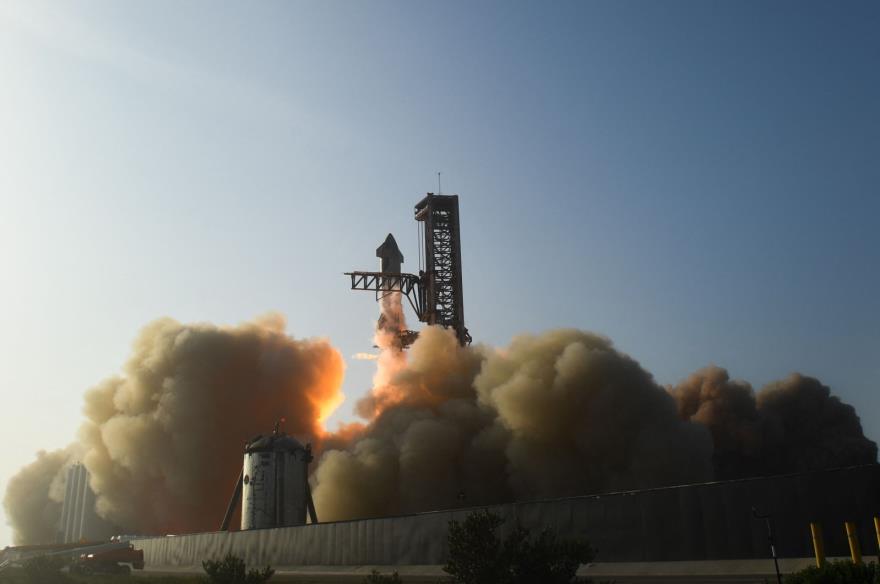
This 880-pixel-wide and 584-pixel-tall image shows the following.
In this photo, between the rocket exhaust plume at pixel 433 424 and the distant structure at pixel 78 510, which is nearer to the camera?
the rocket exhaust plume at pixel 433 424

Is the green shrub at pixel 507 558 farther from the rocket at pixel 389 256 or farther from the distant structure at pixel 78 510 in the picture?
the distant structure at pixel 78 510

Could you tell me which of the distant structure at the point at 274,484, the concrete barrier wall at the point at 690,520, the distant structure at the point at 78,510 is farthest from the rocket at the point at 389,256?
the distant structure at the point at 78,510

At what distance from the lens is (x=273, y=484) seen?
153ft

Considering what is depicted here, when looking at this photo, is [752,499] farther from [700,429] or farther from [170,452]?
[170,452]

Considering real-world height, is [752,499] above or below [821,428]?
below

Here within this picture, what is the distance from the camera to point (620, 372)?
165ft

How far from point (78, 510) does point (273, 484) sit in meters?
54.4

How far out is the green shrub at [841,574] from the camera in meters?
13.1

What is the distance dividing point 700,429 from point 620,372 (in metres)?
Answer: 6.30

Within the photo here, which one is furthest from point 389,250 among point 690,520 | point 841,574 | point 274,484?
point 841,574

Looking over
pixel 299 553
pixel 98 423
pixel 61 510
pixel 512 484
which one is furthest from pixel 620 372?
pixel 61 510

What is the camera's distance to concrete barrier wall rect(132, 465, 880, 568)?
65.3 feet

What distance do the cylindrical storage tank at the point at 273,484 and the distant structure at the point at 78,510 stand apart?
164 feet

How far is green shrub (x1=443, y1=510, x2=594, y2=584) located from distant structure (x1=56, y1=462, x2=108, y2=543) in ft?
275
